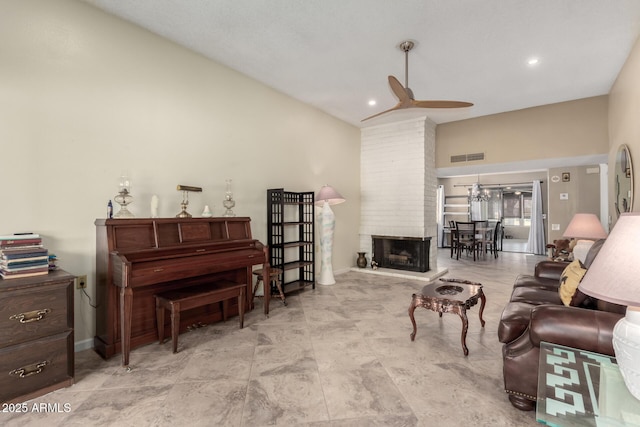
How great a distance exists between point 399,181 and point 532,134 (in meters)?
2.32

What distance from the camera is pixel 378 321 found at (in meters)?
3.18

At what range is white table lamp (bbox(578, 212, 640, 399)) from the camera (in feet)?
3.24

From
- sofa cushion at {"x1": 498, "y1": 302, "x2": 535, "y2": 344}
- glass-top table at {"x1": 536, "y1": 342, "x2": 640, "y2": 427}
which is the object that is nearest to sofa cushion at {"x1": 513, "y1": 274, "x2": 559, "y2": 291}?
sofa cushion at {"x1": 498, "y1": 302, "x2": 535, "y2": 344}

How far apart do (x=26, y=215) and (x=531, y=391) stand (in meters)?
3.59

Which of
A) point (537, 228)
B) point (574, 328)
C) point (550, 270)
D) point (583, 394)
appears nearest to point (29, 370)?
point (583, 394)

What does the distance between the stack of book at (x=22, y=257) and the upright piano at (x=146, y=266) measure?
0.40 metres

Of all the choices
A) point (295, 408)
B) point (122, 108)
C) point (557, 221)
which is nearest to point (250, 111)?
point (122, 108)

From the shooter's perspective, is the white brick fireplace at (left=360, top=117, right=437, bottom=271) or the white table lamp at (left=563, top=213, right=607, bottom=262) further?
the white brick fireplace at (left=360, top=117, right=437, bottom=271)

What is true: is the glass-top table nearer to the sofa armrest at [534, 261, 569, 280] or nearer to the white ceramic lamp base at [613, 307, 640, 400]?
the white ceramic lamp base at [613, 307, 640, 400]

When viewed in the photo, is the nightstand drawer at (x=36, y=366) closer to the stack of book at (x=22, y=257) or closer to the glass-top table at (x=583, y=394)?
the stack of book at (x=22, y=257)

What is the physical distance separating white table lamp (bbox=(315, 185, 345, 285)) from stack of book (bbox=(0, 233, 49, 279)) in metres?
3.27

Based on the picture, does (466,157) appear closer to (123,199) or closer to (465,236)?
(465,236)

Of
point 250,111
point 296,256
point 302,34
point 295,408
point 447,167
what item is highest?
point 302,34

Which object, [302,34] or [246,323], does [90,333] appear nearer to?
[246,323]
